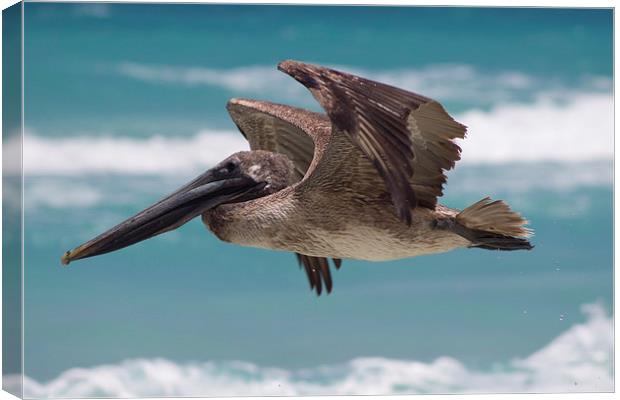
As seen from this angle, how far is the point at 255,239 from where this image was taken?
8703 millimetres

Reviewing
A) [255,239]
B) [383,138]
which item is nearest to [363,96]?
[383,138]

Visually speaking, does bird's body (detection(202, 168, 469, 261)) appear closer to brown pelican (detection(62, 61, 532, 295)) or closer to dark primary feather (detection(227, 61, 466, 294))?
brown pelican (detection(62, 61, 532, 295))

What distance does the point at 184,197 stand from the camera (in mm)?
9000

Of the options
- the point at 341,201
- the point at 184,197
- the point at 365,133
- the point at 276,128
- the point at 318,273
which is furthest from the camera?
the point at 318,273

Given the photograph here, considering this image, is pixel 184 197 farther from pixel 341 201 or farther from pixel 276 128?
pixel 276 128

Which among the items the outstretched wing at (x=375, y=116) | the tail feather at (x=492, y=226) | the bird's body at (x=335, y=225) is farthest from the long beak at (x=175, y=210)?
the tail feather at (x=492, y=226)

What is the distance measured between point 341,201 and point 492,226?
107 cm

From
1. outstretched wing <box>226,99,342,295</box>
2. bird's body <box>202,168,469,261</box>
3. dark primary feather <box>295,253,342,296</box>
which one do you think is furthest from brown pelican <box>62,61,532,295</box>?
dark primary feather <box>295,253,342,296</box>

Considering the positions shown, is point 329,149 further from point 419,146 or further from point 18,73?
point 18,73

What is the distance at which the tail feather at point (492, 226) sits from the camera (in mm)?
8461

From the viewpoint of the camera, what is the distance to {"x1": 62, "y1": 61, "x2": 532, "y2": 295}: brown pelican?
24.8 feet

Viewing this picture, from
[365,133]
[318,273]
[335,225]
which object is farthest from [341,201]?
[318,273]

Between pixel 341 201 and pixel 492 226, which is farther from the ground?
pixel 341 201

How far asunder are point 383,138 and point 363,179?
110 centimetres
